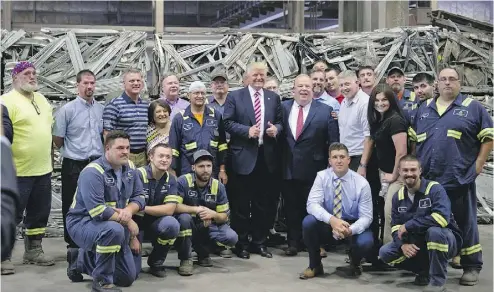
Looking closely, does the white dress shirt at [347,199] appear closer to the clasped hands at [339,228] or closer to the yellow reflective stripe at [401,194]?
the clasped hands at [339,228]

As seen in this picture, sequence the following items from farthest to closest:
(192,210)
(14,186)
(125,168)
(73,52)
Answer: (73,52)
(192,210)
(125,168)
(14,186)

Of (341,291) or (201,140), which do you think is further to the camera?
Answer: (201,140)

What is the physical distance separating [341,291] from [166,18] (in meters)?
6.46

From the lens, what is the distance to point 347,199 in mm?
5375

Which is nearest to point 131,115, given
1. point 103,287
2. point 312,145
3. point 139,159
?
point 139,159

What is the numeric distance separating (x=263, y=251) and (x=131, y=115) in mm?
1731

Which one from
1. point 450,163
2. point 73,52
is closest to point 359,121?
Answer: point 450,163

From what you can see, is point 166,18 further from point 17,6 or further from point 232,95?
point 232,95

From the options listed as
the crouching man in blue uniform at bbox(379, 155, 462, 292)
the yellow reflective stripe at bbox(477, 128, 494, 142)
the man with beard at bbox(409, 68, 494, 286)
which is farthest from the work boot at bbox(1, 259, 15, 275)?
the yellow reflective stripe at bbox(477, 128, 494, 142)

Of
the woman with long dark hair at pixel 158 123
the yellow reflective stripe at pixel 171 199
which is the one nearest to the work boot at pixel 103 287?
the yellow reflective stripe at pixel 171 199

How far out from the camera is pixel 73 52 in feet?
25.6

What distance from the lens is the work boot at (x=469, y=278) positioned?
17.0 ft

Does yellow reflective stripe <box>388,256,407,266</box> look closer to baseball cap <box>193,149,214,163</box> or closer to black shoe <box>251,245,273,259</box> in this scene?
black shoe <box>251,245,273,259</box>

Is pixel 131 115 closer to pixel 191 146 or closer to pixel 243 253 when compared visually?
pixel 191 146
